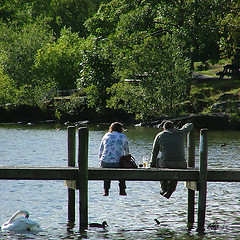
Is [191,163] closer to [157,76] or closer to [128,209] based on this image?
[128,209]

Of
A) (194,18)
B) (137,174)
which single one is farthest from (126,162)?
(194,18)

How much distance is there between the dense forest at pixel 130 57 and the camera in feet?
168

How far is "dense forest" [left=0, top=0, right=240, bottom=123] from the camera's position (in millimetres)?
51188

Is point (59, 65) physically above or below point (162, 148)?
above

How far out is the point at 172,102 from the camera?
5250 centimetres

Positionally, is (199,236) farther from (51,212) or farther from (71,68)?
(71,68)

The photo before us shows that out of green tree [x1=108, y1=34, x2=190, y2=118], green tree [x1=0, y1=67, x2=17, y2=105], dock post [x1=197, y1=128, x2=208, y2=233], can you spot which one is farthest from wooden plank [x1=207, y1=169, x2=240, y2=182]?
green tree [x1=0, y1=67, x2=17, y2=105]

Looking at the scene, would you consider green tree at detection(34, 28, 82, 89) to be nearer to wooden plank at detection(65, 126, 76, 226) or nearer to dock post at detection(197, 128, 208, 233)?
wooden plank at detection(65, 126, 76, 226)

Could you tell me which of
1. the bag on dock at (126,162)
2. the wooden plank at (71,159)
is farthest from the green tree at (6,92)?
the bag on dock at (126,162)

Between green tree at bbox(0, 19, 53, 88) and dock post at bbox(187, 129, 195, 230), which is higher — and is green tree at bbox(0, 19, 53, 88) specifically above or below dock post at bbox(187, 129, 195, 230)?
above

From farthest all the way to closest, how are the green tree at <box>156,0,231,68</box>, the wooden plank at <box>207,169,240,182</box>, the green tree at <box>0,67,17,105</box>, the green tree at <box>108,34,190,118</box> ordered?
the green tree at <box>0,67,17,105</box>, the green tree at <box>108,34,190,118</box>, the green tree at <box>156,0,231,68</box>, the wooden plank at <box>207,169,240,182</box>

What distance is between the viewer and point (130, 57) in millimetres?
52000

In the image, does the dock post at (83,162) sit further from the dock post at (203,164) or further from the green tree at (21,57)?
the green tree at (21,57)

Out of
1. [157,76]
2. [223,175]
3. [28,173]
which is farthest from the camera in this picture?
[157,76]
